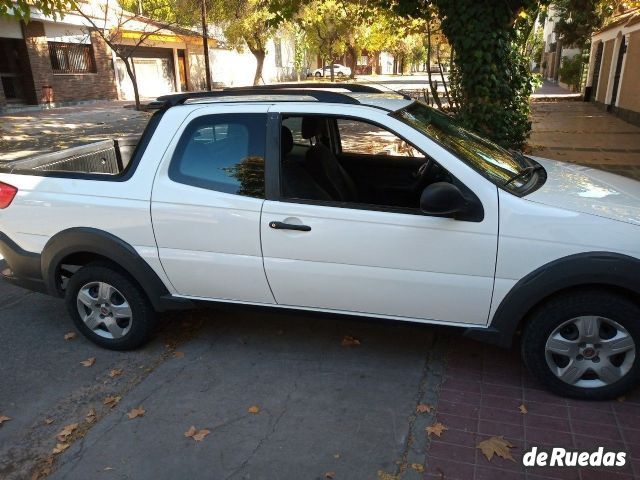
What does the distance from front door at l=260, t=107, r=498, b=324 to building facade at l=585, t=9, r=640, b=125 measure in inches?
574

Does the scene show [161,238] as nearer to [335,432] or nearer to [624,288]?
[335,432]

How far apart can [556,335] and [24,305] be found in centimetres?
430

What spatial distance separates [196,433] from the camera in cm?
300

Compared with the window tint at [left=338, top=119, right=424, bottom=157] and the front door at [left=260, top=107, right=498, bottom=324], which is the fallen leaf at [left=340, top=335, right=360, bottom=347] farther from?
the window tint at [left=338, top=119, right=424, bottom=157]

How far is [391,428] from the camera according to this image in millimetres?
2992

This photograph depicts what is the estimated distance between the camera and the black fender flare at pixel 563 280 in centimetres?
278

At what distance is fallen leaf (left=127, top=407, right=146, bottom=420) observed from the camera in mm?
3182

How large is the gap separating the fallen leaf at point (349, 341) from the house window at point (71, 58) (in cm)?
2403

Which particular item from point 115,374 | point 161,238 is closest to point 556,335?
point 161,238

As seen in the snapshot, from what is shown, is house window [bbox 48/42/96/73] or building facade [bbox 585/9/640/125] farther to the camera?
house window [bbox 48/42/96/73]

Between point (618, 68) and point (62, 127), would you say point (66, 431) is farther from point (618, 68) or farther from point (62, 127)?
point (618, 68)

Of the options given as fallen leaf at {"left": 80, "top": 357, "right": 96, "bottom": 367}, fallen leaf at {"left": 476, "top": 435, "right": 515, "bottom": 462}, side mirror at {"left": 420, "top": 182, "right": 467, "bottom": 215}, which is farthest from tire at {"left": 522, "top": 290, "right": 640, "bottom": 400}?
fallen leaf at {"left": 80, "top": 357, "right": 96, "bottom": 367}
